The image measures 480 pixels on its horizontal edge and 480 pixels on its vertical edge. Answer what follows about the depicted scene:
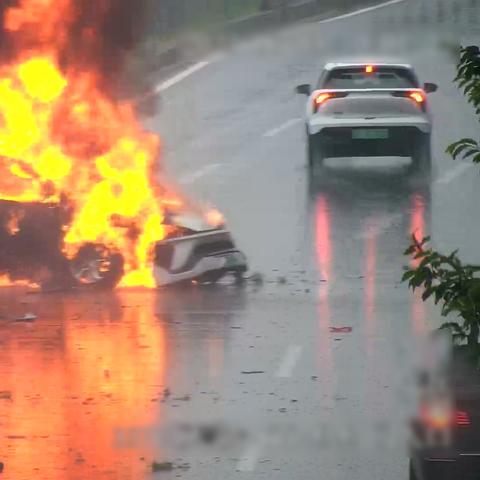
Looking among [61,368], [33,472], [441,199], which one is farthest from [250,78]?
[33,472]

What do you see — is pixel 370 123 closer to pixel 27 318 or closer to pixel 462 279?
pixel 27 318

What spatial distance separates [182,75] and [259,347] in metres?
27.0

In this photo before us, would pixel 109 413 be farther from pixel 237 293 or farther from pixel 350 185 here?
pixel 350 185

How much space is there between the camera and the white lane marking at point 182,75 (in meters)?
39.6

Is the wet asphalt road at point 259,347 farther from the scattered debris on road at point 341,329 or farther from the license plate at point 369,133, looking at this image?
the license plate at point 369,133

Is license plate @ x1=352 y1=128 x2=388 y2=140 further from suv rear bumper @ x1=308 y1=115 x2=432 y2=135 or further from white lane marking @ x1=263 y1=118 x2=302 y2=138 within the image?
white lane marking @ x1=263 y1=118 x2=302 y2=138

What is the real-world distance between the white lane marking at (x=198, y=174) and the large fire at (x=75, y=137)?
5991 mm

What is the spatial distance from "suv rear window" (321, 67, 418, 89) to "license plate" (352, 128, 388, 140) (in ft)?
3.39

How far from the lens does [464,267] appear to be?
7750mm

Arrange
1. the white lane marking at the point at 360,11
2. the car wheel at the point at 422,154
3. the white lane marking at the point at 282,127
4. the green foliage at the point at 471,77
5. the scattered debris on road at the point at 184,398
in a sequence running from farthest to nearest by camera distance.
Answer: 1. the white lane marking at the point at 360,11
2. the white lane marking at the point at 282,127
3. the car wheel at the point at 422,154
4. the scattered debris on road at the point at 184,398
5. the green foliage at the point at 471,77

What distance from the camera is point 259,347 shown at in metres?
15.4

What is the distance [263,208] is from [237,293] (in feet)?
20.6

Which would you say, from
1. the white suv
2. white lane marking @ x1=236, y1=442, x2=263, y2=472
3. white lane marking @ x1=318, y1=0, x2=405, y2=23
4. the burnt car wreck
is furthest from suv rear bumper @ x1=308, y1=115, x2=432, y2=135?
white lane marking @ x1=318, y1=0, x2=405, y2=23

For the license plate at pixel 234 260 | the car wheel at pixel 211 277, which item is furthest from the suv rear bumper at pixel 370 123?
the car wheel at pixel 211 277
